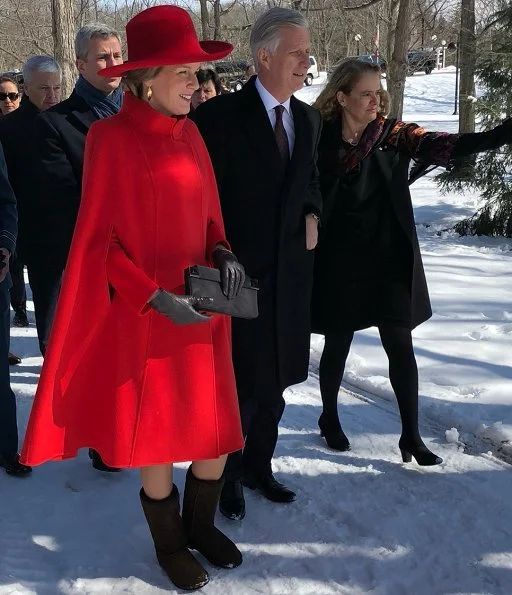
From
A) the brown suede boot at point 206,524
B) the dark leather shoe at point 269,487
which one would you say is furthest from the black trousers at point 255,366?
the brown suede boot at point 206,524

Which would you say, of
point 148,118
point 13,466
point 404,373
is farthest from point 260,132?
point 13,466

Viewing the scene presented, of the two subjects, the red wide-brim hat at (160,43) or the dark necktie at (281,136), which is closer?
the red wide-brim hat at (160,43)

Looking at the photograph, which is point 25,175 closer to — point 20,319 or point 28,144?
point 28,144

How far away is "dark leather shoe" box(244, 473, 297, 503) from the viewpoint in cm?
304

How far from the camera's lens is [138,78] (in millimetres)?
2201

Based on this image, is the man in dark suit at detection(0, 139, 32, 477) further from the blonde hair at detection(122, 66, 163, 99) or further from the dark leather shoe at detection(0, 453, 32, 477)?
the blonde hair at detection(122, 66, 163, 99)

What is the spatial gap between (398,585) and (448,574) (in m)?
0.20

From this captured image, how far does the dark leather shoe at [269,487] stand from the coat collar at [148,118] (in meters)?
1.61

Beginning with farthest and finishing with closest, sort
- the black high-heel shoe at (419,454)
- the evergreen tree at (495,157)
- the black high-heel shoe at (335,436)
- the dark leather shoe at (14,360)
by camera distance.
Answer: the evergreen tree at (495,157) < the dark leather shoe at (14,360) < the black high-heel shoe at (335,436) < the black high-heel shoe at (419,454)

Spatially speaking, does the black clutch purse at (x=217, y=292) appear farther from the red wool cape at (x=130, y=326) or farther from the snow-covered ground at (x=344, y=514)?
the snow-covered ground at (x=344, y=514)

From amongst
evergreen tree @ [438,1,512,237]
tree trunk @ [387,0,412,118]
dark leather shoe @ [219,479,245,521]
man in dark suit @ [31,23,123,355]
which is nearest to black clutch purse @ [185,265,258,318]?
dark leather shoe @ [219,479,245,521]

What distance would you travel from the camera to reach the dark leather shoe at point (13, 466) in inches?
129

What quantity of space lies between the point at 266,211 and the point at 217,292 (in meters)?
0.62

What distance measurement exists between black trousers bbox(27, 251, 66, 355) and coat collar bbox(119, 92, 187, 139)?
175 cm
